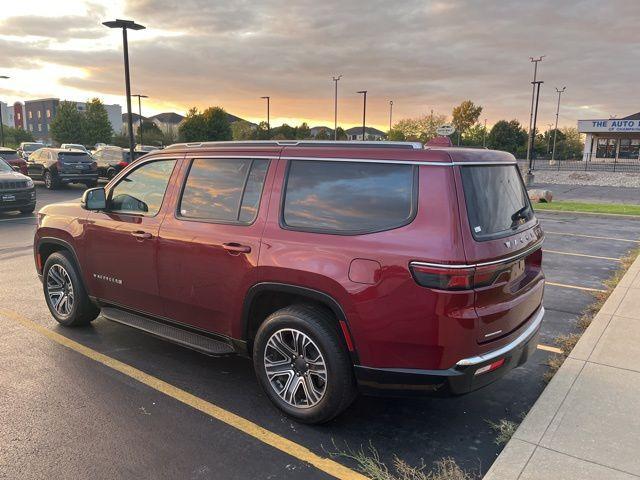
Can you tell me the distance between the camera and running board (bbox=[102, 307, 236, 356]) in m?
3.86

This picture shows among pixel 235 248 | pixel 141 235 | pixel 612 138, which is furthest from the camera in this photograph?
pixel 612 138

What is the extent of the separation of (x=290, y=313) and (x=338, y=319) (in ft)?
1.24

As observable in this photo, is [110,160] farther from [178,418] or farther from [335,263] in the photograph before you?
[335,263]

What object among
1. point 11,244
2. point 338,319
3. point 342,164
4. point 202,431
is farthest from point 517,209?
point 11,244

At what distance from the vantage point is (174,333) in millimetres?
4109

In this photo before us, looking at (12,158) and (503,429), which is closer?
(503,429)

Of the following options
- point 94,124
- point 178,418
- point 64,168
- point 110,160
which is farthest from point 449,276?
point 94,124

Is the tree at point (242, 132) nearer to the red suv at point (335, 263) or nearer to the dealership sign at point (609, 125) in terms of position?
the dealership sign at point (609, 125)

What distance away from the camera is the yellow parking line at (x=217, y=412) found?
303 centimetres

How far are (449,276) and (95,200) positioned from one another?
3329 millimetres

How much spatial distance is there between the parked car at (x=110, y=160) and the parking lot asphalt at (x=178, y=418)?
59.7ft

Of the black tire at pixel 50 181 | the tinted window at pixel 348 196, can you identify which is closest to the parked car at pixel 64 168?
the black tire at pixel 50 181

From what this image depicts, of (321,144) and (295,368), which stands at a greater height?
(321,144)

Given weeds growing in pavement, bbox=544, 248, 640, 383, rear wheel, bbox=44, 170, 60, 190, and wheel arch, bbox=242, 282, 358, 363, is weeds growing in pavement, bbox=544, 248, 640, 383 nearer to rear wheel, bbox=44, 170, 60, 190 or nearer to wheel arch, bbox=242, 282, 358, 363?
wheel arch, bbox=242, 282, 358, 363
